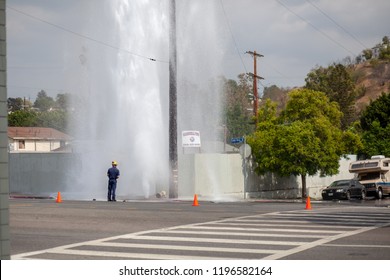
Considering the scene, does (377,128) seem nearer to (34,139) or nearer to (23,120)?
(34,139)

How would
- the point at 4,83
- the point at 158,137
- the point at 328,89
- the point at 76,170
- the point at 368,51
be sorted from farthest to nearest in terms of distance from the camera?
the point at 368,51 < the point at 328,89 < the point at 76,170 < the point at 158,137 < the point at 4,83

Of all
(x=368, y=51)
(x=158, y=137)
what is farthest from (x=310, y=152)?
(x=368, y=51)

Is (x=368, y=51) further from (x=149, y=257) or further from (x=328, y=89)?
(x=149, y=257)

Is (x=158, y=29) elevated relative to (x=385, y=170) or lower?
elevated

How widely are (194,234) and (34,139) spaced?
248 ft

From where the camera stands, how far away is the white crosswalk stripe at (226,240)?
13844mm

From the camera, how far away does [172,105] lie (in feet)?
124

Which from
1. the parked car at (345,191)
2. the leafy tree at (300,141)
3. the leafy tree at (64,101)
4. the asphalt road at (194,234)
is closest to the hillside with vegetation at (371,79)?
the leafy tree at (64,101)

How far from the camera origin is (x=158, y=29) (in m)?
39.6

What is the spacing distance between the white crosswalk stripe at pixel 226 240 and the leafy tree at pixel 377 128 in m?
47.4

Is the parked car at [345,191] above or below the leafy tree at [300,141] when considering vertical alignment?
below

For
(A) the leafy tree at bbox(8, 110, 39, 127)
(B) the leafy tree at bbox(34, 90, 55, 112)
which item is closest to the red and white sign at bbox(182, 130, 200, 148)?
(A) the leafy tree at bbox(8, 110, 39, 127)

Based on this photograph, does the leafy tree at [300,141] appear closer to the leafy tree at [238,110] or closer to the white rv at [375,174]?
the white rv at [375,174]

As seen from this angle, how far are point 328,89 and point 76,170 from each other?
224 feet
